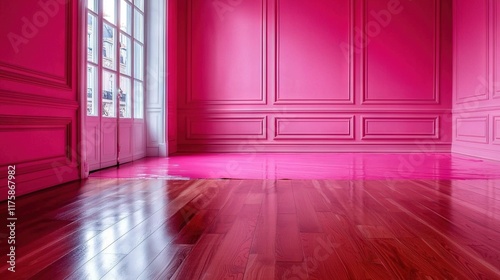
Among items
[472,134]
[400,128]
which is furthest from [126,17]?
[472,134]

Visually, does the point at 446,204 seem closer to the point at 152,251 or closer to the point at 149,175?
the point at 152,251

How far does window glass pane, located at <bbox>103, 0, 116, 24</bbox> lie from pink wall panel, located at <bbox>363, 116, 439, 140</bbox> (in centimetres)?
414

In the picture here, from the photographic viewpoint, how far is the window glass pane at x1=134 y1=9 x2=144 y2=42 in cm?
515

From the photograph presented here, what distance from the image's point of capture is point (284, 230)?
1.69 metres

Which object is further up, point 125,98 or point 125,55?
point 125,55

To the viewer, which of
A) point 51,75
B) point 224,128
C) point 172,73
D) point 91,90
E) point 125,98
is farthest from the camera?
point 224,128

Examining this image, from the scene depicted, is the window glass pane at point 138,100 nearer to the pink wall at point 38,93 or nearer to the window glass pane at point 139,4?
the window glass pane at point 139,4

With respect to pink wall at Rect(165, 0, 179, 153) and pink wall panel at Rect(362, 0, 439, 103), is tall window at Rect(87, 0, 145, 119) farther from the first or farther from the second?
pink wall panel at Rect(362, 0, 439, 103)

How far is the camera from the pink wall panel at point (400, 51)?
6.36 meters

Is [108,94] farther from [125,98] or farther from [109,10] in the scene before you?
[109,10]

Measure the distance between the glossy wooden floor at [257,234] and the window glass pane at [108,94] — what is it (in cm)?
151

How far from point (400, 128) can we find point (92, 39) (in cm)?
488

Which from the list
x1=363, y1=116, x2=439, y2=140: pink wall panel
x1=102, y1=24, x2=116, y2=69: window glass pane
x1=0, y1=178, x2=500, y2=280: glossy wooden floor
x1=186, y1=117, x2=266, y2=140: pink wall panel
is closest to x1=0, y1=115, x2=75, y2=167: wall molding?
x1=0, y1=178, x2=500, y2=280: glossy wooden floor

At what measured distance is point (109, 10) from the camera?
420 centimetres
